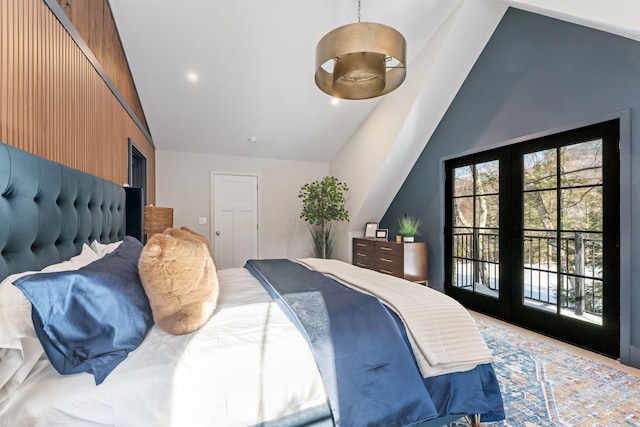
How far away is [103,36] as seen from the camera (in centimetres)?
237

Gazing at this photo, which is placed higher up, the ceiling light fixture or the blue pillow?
the ceiling light fixture

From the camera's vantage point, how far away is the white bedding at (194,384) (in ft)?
2.69

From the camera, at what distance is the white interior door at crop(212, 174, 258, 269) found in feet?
16.4

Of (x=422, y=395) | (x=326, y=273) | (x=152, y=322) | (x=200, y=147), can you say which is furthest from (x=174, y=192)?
(x=422, y=395)

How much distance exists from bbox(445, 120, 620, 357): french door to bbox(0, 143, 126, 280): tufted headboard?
3655 millimetres

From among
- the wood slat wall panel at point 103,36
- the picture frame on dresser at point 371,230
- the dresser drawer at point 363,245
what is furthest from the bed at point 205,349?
the picture frame on dresser at point 371,230

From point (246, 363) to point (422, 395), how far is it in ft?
2.52

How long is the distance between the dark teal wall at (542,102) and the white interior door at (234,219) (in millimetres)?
2844

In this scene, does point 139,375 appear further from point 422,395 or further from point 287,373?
point 422,395

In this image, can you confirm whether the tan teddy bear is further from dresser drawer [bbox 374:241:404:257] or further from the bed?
dresser drawer [bbox 374:241:404:257]

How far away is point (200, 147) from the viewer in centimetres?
471

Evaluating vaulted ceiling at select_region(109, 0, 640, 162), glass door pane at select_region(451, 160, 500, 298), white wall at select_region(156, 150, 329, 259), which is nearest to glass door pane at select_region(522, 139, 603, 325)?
glass door pane at select_region(451, 160, 500, 298)

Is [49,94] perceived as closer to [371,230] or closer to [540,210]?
[540,210]

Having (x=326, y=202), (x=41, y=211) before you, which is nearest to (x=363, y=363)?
(x=41, y=211)
